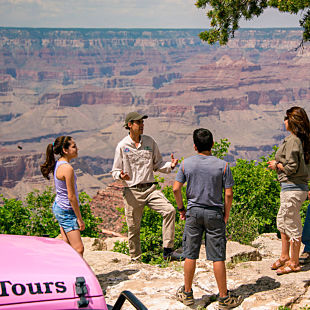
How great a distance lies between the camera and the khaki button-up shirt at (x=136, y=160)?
218 inches

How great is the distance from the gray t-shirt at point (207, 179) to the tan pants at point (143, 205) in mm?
1378

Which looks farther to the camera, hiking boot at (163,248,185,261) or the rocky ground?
hiking boot at (163,248,185,261)

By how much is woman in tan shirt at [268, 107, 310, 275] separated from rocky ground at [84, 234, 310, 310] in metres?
0.34

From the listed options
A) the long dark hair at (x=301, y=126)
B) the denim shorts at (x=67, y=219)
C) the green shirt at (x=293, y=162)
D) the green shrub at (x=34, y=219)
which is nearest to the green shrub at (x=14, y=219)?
the green shrub at (x=34, y=219)

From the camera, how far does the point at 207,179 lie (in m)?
4.02

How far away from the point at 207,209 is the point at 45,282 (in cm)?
227

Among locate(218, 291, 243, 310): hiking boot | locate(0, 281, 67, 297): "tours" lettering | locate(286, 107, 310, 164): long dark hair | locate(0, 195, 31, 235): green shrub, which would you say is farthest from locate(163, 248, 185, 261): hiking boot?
locate(0, 195, 31, 235): green shrub

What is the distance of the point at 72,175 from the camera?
4.54m

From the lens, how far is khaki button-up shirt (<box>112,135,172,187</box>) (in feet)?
18.1

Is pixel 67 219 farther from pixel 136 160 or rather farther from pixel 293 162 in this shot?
pixel 293 162

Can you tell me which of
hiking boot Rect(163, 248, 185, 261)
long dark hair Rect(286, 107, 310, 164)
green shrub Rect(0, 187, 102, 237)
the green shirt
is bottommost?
green shrub Rect(0, 187, 102, 237)

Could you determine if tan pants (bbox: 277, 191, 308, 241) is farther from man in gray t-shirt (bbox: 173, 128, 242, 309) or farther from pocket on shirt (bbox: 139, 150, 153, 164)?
pocket on shirt (bbox: 139, 150, 153, 164)

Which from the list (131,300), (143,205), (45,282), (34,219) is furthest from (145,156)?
(34,219)

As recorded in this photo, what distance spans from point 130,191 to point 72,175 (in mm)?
1221
